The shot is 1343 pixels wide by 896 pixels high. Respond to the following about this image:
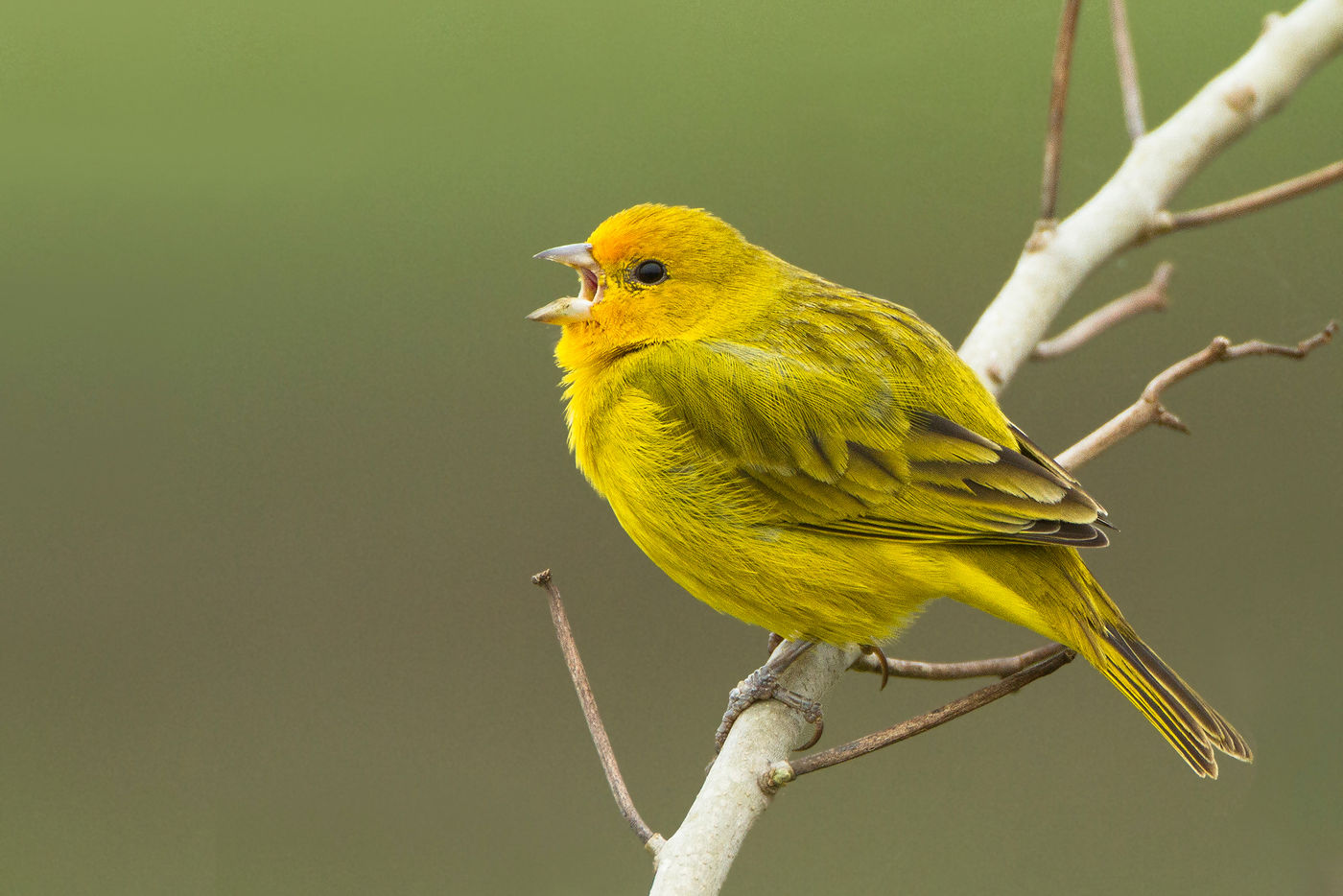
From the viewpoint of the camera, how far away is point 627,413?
10.4 feet

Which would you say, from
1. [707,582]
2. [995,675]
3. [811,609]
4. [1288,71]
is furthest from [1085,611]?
[1288,71]

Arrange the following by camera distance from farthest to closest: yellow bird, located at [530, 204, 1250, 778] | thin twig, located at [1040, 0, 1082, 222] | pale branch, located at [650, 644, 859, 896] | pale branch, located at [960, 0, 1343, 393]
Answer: pale branch, located at [960, 0, 1343, 393]
thin twig, located at [1040, 0, 1082, 222]
yellow bird, located at [530, 204, 1250, 778]
pale branch, located at [650, 644, 859, 896]

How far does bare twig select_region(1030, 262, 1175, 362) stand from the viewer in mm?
3650

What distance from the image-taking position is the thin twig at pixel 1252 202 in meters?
3.34

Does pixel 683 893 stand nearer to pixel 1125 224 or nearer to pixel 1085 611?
pixel 1085 611

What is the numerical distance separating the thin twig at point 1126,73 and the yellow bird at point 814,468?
100 centimetres

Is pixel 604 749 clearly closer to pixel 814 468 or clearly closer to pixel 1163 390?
pixel 814 468

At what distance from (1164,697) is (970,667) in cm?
51

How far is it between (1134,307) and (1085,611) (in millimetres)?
1210

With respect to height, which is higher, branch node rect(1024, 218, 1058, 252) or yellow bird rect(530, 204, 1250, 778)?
branch node rect(1024, 218, 1058, 252)

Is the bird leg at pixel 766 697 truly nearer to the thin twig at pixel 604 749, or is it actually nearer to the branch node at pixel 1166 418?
the thin twig at pixel 604 749

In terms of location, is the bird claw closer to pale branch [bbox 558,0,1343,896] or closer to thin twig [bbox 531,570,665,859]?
pale branch [bbox 558,0,1343,896]

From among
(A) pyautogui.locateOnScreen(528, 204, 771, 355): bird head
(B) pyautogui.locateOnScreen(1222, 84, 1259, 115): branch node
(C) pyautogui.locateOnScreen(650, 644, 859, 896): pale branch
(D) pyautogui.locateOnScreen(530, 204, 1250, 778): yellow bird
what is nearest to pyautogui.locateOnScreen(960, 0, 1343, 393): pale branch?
(B) pyautogui.locateOnScreen(1222, 84, 1259, 115): branch node

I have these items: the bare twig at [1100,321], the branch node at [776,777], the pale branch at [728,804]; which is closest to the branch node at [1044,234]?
the bare twig at [1100,321]
